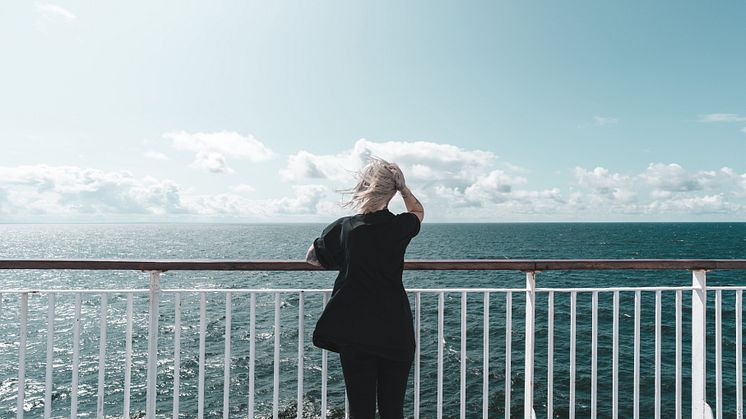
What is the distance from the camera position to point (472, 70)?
13.3m

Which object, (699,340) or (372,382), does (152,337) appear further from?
(699,340)

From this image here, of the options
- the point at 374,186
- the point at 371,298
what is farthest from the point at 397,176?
the point at 371,298

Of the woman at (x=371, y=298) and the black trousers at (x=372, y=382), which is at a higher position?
the woman at (x=371, y=298)

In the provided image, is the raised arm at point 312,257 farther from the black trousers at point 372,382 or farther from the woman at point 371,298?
the black trousers at point 372,382

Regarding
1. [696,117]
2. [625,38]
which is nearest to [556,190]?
[696,117]

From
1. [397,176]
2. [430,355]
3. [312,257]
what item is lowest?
[430,355]

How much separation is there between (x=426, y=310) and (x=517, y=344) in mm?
5672

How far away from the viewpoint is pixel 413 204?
1.74 metres

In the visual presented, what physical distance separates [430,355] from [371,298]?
12.9m

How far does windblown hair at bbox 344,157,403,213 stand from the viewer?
1.60 m

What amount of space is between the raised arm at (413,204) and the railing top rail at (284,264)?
299mm

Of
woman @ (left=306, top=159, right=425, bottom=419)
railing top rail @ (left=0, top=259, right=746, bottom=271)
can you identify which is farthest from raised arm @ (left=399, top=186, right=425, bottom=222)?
railing top rail @ (left=0, top=259, right=746, bottom=271)

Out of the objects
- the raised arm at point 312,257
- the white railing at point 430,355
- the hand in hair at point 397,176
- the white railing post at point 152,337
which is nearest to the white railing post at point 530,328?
the white railing at point 430,355

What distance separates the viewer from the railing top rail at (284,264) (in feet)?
6.57
